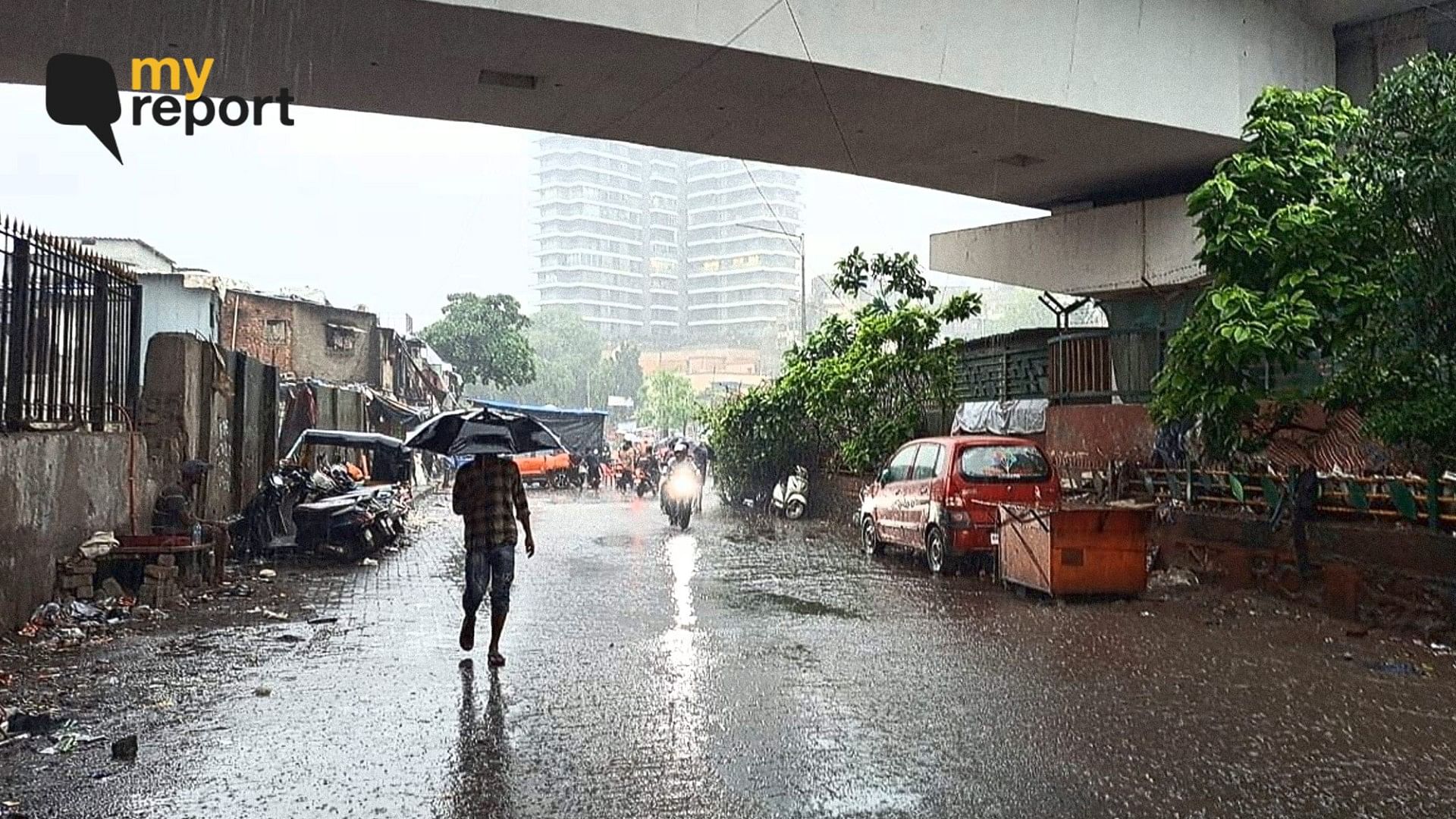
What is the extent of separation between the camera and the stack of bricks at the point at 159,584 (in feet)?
32.8

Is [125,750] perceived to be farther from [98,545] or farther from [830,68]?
[830,68]

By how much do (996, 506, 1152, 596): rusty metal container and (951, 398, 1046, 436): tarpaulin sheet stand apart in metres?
7.09

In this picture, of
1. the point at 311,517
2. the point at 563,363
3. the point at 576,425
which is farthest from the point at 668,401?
the point at 311,517

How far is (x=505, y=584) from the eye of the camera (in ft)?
26.9

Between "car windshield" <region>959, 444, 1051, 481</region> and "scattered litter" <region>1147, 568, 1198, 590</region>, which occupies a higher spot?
"car windshield" <region>959, 444, 1051, 481</region>

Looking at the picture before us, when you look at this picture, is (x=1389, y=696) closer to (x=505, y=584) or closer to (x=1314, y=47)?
(x=505, y=584)

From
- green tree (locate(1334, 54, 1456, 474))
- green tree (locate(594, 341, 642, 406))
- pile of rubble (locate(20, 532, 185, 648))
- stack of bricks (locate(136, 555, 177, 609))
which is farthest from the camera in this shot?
green tree (locate(594, 341, 642, 406))

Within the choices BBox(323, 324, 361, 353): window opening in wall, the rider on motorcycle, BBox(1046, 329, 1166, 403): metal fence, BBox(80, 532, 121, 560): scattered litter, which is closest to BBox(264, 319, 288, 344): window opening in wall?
BBox(323, 324, 361, 353): window opening in wall

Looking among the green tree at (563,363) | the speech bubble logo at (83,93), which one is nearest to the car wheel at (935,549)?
the speech bubble logo at (83,93)

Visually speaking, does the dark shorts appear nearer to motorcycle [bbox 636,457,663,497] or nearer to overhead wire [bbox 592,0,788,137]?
overhead wire [bbox 592,0,788,137]

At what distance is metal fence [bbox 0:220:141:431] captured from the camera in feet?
29.8

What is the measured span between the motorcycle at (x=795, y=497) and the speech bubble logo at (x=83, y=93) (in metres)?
14.4

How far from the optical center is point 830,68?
13.2 meters

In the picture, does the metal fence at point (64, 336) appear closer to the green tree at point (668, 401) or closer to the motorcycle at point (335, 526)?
the motorcycle at point (335, 526)
